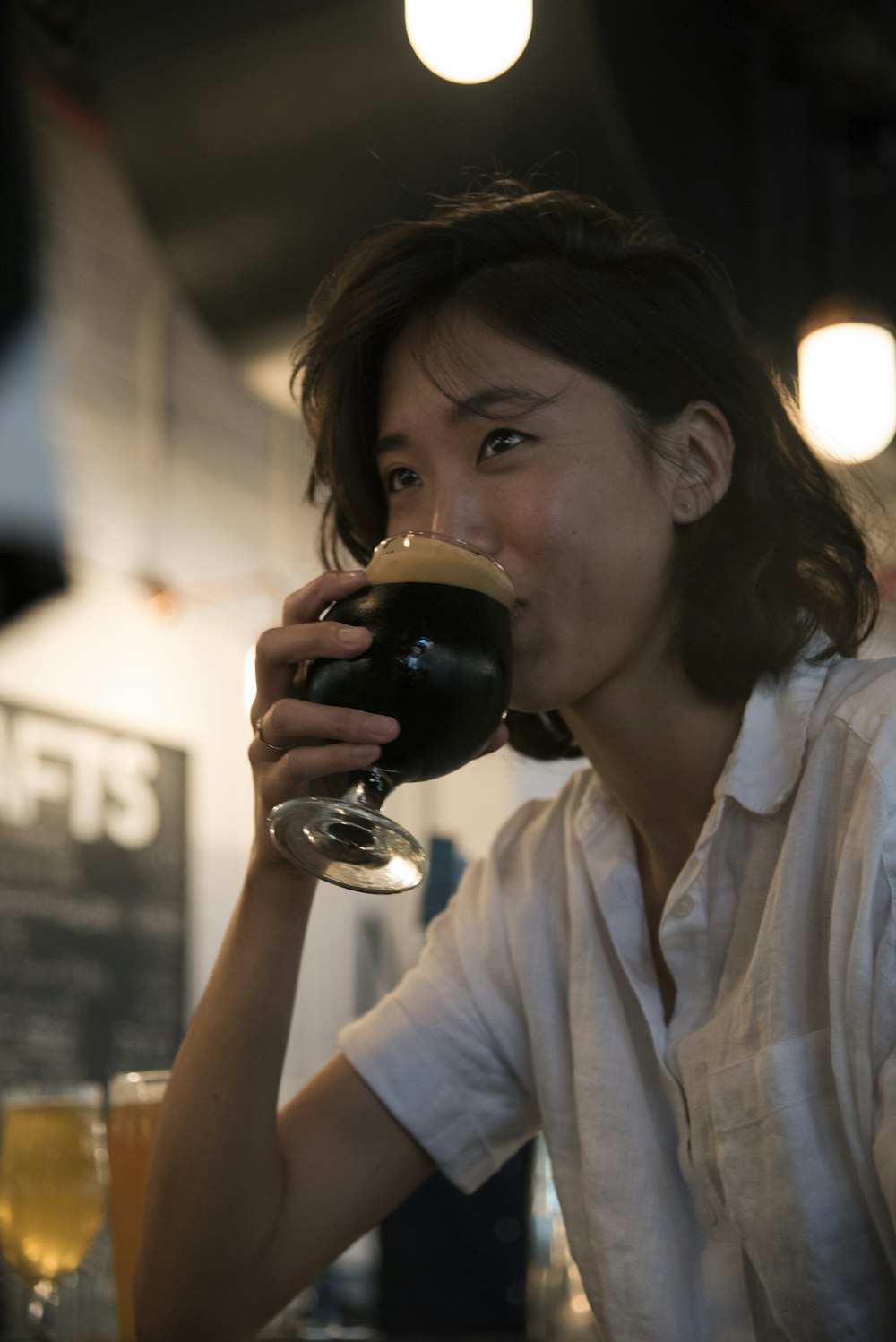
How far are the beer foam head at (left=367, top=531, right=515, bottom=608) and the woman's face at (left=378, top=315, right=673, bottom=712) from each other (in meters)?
0.14

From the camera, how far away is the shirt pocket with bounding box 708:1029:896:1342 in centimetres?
108

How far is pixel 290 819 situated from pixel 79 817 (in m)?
3.06

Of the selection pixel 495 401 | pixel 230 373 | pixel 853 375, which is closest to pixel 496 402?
pixel 495 401

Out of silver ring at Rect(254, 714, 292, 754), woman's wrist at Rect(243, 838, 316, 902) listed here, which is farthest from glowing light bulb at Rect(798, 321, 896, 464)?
silver ring at Rect(254, 714, 292, 754)

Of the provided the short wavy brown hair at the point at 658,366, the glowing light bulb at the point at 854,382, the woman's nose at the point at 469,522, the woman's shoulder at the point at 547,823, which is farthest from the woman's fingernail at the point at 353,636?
the glowing light bulb at the point at 854,382

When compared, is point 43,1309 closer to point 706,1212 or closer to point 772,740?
point 706,1212

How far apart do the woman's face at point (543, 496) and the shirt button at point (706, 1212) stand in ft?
1.56

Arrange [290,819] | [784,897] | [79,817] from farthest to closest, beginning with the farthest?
[79,817], [784,897], [290,819]

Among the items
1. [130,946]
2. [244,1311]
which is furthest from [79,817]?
[244,1311]

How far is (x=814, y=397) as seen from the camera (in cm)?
392

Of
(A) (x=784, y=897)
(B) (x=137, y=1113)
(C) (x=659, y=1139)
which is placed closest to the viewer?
(A) (x=784, y=897)

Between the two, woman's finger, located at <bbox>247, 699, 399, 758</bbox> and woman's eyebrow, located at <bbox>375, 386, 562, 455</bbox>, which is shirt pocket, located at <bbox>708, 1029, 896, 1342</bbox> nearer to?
woman's finger, located at <bbox>247, 699, 399, 758</bbox>

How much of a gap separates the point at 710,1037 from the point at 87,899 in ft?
Answer: 9.70

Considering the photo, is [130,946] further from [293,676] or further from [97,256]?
[293,676]
